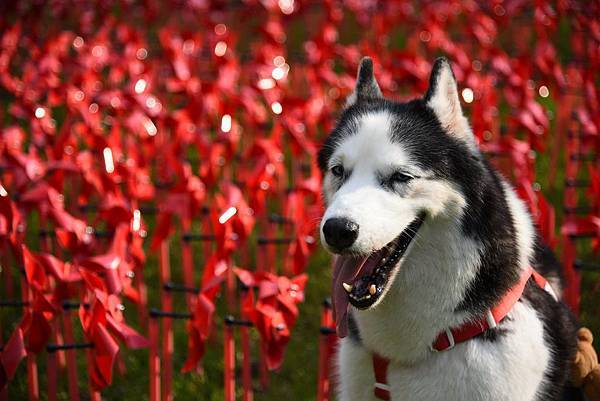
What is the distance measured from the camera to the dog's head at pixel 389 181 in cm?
230

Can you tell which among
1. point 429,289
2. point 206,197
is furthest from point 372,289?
point 206,197

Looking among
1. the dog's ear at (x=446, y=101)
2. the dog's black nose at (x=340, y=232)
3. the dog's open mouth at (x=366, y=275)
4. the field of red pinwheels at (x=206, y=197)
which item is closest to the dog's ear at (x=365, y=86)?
the dog's ear at (x=446, y=101)

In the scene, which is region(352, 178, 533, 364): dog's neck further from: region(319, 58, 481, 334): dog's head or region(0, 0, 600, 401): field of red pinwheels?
region(0, 0, 600, 401): field of red pinwheels

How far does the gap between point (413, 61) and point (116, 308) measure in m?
4.08

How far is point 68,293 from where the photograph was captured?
11.3ft

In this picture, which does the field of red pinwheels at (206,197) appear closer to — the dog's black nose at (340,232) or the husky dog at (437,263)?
the husky dog at (437,263)

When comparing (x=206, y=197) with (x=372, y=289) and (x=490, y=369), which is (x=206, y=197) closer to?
(x=372, y=289)

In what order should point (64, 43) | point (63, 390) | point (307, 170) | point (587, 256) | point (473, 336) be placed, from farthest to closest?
point (64, 43) < point (307, 170) < point (587, 256) < point (63, 390) < point (473, 336)

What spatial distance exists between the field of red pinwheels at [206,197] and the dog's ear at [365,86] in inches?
18.7

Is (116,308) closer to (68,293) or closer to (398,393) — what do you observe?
(68,293)

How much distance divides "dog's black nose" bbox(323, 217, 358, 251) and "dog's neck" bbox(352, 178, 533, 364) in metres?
0.30

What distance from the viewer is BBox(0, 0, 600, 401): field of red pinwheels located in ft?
10.9

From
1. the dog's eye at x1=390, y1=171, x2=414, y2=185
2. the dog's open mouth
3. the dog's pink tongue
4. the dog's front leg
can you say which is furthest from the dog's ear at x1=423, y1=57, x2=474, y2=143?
the dog's front leg

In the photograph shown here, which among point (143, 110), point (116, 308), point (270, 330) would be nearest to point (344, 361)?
point (270, 330)
